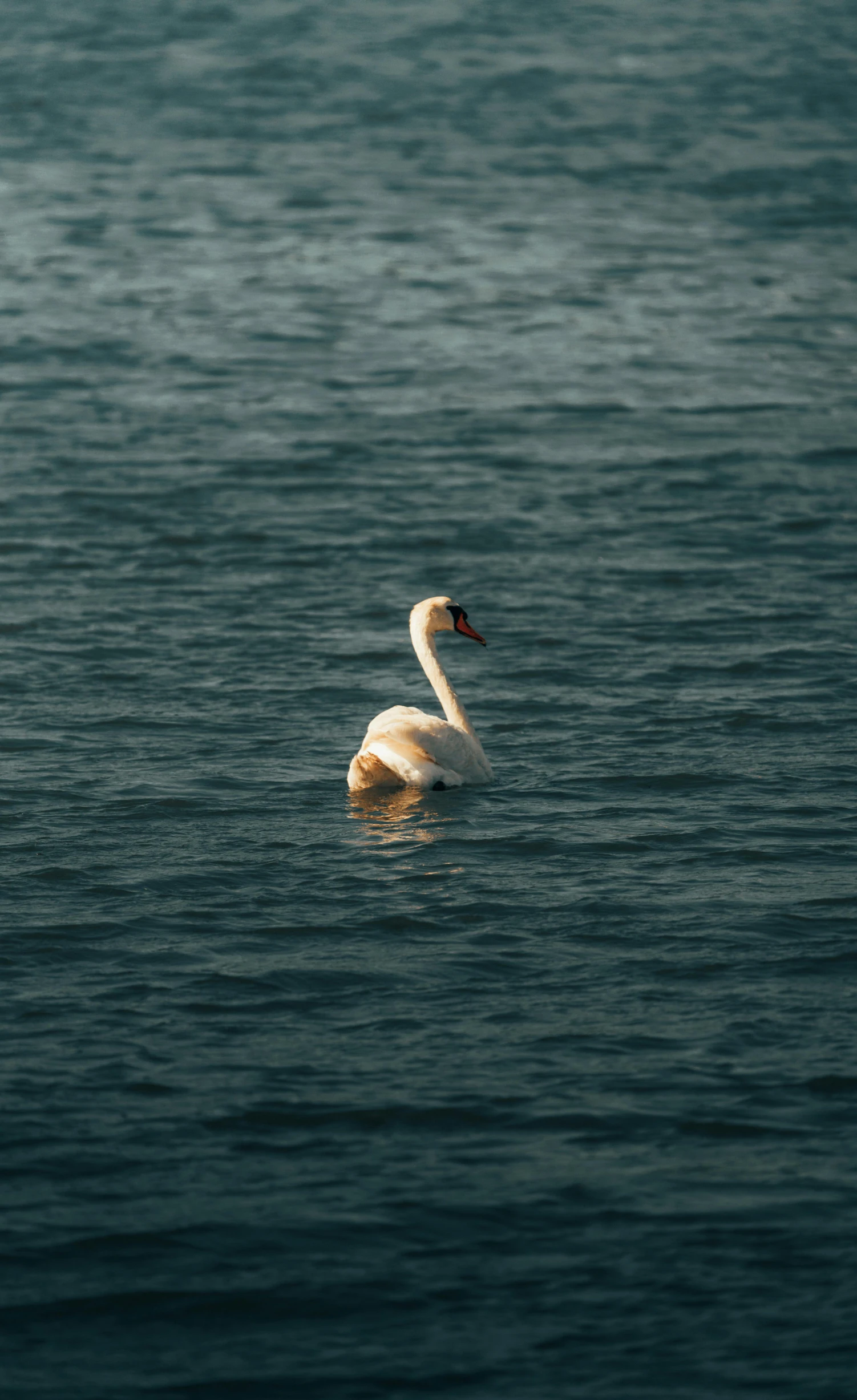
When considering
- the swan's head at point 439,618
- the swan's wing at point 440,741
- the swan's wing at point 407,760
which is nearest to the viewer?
the swan's wing at point 407,760

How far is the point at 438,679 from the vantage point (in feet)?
48.6

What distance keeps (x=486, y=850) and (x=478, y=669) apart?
4.55 meters

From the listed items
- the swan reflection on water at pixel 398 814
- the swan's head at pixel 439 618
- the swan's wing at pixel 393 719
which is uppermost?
the swan's head at pixel 439 618

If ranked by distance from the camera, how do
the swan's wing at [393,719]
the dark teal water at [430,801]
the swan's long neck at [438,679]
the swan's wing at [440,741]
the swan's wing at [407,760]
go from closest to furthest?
the dark teal water at [430,801]
the swan's wing at [407,760]
the swan's wing at [440,741]
the swan's wing at [393,719]
the swan's long neck at [438,679]

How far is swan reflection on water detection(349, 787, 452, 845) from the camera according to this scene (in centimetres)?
1327

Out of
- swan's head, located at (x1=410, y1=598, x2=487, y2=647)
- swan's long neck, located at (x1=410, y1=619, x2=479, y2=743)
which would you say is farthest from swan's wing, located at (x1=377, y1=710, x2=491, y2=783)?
swan's head, located at (x1=410, y1=598, x2=487, y2=647)

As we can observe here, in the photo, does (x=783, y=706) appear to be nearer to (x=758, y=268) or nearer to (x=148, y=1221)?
(x=148, y=1221)

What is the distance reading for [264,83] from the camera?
1838 inches

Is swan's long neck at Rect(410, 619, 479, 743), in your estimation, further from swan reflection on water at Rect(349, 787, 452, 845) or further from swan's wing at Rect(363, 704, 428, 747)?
swan reflection on water at Rect(349, 787, 452, 845)

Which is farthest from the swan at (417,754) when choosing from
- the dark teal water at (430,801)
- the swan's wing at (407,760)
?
the dark teal water at (430,801)

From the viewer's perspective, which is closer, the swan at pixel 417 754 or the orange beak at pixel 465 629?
the swan at pixel 417 754

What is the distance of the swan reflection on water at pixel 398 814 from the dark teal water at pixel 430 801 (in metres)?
0.07

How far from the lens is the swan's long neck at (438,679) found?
14.6 metres

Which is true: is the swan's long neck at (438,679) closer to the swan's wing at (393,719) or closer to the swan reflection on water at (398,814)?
the swan's wing at (393,719)
